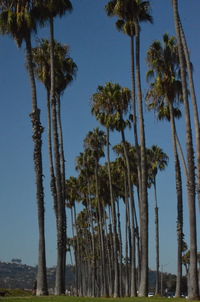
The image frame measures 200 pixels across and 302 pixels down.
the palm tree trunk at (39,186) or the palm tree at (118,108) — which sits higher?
the palm tree at (118,108)

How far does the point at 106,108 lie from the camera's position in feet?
169

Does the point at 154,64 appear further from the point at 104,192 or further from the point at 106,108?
the point at 104,192

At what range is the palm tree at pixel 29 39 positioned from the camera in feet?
95.9

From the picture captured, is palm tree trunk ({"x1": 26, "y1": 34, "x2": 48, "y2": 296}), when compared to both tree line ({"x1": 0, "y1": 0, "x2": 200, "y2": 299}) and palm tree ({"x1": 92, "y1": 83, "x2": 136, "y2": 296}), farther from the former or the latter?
palm tree ({"x1": 92, "y1": 83, "x2": 136, "y2": 296})

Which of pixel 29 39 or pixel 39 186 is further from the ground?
Result: pixel 29 39

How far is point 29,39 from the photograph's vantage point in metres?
32.1

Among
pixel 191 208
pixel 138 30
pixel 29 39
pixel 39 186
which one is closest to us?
pixel 191 208

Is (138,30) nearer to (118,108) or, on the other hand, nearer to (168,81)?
(168,81)

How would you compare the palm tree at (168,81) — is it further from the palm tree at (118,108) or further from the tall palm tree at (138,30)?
the palm tree at (118,108)

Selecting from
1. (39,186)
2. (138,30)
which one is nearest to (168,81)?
(138,30)

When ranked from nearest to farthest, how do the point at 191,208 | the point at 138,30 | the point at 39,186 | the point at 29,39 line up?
the point at 191,208
the point at 39,186
the point at 29,39
the point at 138,30

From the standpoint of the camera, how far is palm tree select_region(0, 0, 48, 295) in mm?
29219

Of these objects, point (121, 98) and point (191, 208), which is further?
point (121, 98)

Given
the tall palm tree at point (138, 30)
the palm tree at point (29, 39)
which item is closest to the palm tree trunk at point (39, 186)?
the palm tree at point (29, 39)
